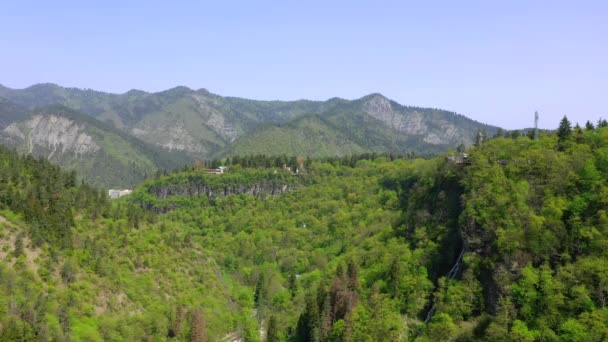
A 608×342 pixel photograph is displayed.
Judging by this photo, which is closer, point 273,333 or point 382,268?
point 273,333

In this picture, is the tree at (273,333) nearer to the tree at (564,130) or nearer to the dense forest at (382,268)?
the dense forest at (382,268)

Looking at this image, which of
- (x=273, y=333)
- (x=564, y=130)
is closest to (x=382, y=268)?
(x=273, y=333)

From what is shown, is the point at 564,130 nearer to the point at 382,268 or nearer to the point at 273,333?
the point at 382,268

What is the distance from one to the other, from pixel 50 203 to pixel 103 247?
13.4 metres

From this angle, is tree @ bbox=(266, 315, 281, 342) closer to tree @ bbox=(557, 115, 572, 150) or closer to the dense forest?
the dense forest

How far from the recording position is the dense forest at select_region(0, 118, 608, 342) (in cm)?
8250

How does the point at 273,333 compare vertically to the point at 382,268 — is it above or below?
below

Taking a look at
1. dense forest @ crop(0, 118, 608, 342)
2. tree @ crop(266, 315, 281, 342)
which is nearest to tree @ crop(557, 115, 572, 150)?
dense forest @ crop(0, 118, 608, 342)

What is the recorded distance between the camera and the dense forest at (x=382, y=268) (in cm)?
8250

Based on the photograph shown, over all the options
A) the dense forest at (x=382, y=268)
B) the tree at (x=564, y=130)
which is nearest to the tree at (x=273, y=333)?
the dense forest at (x=382, y=268)

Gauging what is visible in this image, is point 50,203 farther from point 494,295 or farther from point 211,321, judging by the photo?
point 494,295

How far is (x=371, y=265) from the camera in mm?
121375

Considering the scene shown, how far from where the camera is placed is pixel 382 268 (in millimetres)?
112938

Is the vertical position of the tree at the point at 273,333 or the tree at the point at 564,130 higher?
the tree at the point at 564,130
